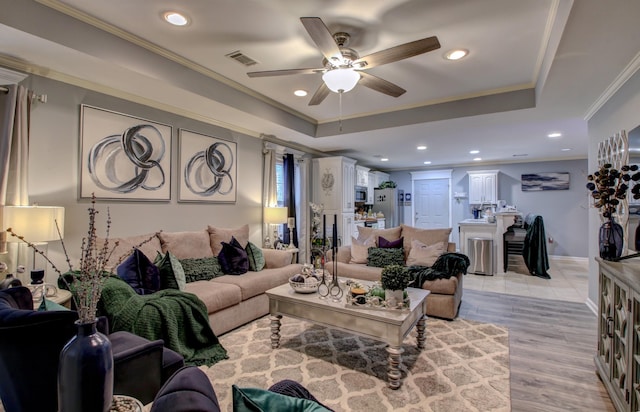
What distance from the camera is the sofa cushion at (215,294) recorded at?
292 centimetres

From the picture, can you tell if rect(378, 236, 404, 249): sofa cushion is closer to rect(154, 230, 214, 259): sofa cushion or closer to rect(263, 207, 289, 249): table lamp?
rect(263, 207, 289, 249): table lamp

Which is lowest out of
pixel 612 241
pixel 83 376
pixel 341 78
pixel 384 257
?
pixel 384 257

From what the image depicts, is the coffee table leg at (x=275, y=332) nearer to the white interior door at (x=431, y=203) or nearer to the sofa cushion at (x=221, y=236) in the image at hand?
the sofa cushion at (x=221, y=236)

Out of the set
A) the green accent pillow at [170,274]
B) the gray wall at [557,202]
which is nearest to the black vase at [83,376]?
the green accent pillow at [170,274]

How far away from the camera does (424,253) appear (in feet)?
13.4

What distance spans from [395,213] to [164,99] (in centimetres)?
718

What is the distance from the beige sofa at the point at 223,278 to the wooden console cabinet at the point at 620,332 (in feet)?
9.70

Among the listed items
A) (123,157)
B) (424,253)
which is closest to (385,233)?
(424,253)

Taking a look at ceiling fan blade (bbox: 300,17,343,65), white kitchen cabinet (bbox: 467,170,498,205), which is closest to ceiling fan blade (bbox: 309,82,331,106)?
ceiling fan blade (bbox: 300,17,343,65)

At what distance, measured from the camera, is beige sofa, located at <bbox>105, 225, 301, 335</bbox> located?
3.01 metres

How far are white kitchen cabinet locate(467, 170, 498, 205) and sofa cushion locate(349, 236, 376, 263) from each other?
503cm

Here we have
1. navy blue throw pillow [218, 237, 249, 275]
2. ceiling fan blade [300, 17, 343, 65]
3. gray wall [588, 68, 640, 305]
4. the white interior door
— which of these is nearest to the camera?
ceiling fan blade [300, 17, 343, 65]

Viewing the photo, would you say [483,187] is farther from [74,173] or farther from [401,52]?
[74,173]

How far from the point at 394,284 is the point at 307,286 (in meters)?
0.82
